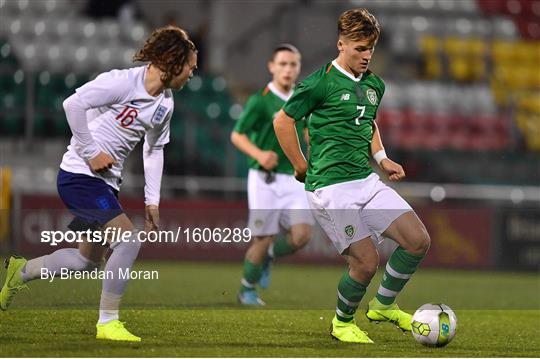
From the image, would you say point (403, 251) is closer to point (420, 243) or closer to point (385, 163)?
point (420, 243)

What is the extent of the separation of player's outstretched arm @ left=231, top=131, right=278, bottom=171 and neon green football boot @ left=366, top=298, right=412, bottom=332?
248cm

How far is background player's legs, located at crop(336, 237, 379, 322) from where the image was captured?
6.39 m

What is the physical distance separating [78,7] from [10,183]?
5.01 metres

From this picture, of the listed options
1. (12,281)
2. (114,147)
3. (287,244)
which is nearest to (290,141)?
(114,147)

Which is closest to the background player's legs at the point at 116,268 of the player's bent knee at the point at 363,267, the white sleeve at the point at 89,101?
the white sleeve at the point at 89,101

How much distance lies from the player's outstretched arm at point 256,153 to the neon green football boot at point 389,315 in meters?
2.48

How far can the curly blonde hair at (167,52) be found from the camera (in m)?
6.04

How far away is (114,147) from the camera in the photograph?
20.7 ft

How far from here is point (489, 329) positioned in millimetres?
7832

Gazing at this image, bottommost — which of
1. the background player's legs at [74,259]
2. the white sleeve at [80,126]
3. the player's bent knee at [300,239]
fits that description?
the player's bent knee at [300,239]

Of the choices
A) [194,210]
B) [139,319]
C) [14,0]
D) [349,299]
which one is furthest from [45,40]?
[349,299]

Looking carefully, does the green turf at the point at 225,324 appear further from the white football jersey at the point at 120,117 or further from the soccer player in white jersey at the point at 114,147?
the white football jersey at the point at 120,117

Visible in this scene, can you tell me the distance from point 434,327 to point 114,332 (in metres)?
1.88

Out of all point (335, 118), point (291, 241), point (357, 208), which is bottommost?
point (291, 241)
